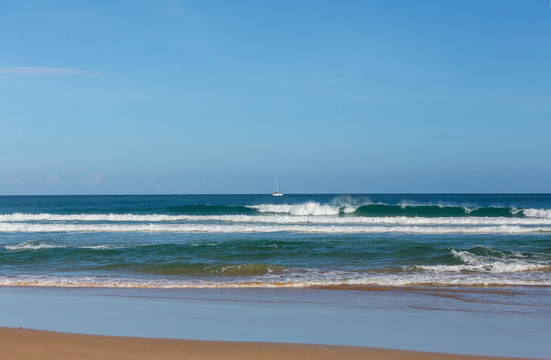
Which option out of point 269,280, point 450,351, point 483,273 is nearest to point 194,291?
point 269,280

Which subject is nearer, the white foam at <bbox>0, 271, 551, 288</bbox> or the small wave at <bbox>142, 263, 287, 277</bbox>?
the white foam at <bbox>0, 271, 551, 288</bbox>

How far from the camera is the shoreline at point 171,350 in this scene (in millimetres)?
5910

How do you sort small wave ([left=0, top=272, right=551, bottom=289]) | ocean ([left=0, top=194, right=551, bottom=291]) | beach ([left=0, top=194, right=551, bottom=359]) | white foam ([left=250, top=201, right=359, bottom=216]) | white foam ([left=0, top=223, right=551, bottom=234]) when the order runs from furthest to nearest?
white foam ([left=250, top=201, right=359, bottom=216]) → white foam ([left=0, top=223, right=551, bottom=234]) → ocean ([left=0, top=194, right=551, bottom=291]) → small wave ([left=0, top=272, right=551, bottom=289]) → beach ([left=0, top=194, right=551, bottom=359])

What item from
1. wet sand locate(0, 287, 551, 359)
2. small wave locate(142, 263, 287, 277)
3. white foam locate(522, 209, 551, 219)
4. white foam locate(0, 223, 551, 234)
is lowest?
small wave locate(142, 263, 287, 277)

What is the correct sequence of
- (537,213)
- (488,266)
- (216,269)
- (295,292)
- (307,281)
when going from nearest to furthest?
(295,292) < (307,281) < (488,266) < (216,269) < (537,213)

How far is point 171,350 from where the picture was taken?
6164 mm

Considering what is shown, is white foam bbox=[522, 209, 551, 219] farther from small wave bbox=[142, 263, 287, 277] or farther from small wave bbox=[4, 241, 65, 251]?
small wave bbox=[4, 241, 65, 251]

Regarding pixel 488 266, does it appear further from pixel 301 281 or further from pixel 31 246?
pixel 31 246

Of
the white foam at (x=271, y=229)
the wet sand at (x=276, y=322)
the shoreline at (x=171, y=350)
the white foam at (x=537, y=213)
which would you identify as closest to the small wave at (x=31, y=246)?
the white foam at (x=271, y=229)

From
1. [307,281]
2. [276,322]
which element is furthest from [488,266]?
[276,322]

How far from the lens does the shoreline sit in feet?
19.4

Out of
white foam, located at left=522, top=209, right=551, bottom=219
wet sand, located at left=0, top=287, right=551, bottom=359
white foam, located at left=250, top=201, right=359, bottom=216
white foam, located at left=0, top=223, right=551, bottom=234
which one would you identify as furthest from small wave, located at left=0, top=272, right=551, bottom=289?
white foam, located at left=250, top=201, right=359, bottom=216

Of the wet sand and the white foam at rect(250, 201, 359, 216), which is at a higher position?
the white foam at rect(250, 201, 359, 216)

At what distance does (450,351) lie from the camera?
616 centimetres
